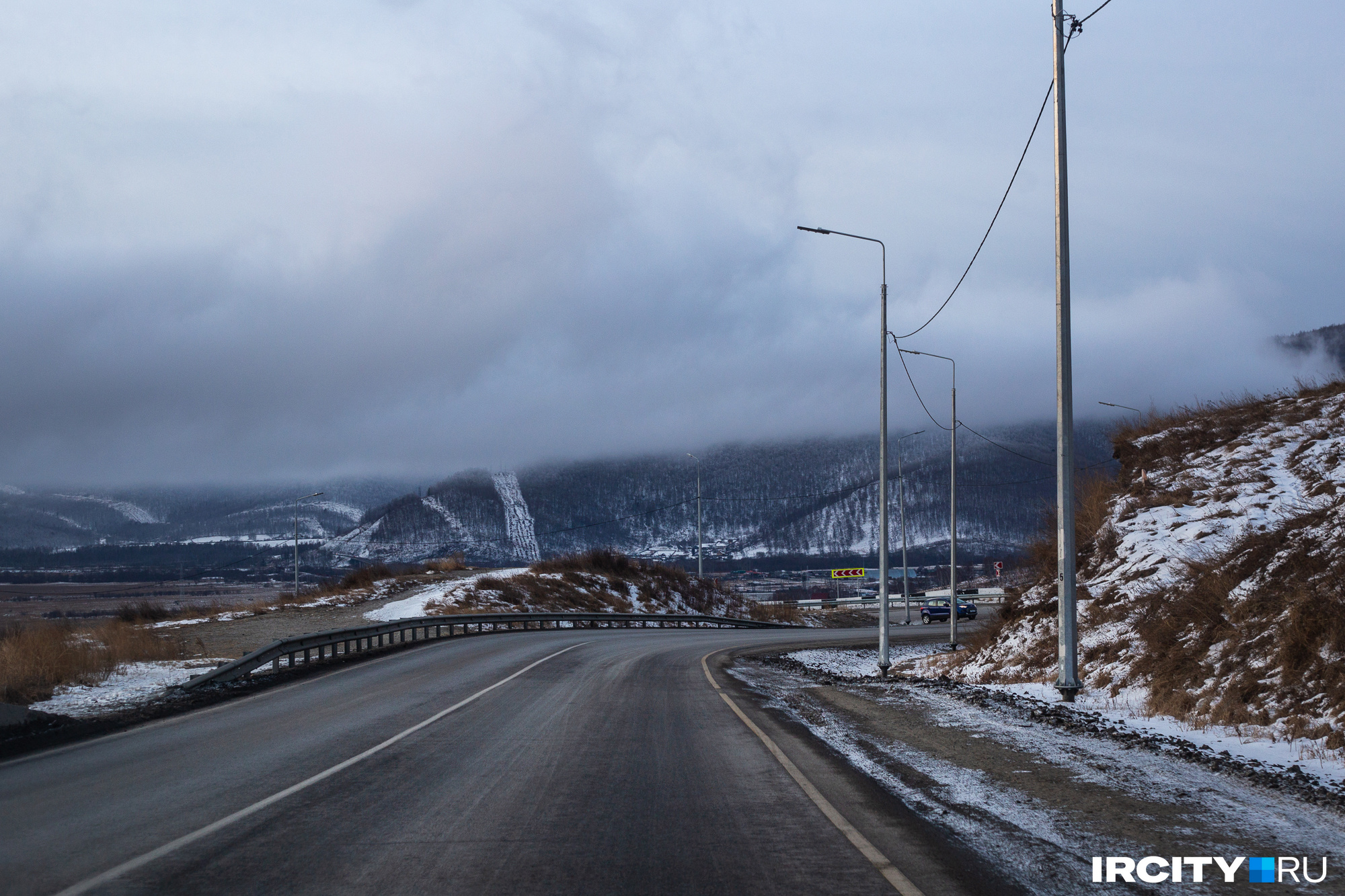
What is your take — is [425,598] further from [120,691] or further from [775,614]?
[120,691]

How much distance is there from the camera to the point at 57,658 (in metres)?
19.2

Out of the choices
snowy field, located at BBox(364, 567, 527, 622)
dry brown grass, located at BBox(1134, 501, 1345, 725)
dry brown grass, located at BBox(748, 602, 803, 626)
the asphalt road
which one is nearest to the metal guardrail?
snowy field, located at BBox(364, 567, 527, 622)

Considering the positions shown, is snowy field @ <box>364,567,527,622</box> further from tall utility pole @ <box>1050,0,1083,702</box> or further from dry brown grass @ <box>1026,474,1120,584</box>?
tall utility pole @ <box>1050,0,1083,702</box>

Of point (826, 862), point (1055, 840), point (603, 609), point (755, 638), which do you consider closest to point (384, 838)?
point (826, 862)

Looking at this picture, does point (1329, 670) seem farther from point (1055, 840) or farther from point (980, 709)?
point (1055, 840)

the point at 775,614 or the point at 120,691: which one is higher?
the point at 120,691

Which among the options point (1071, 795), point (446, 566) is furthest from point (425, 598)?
point (1071, 795)

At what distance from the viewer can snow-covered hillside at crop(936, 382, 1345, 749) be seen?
1184 cm

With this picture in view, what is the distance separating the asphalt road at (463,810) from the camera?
6070 mm

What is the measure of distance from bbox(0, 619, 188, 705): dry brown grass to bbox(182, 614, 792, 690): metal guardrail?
7.80 ft

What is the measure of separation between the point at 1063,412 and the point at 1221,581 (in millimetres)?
4317

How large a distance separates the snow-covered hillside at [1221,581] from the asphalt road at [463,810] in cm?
563

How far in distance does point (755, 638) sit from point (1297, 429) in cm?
2478

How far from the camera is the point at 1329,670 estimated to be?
1105 centimetres
